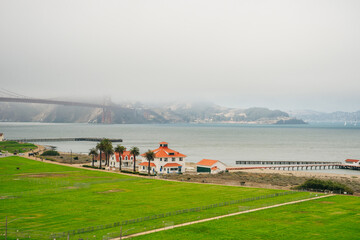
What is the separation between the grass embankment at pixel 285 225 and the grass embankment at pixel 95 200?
2883mm

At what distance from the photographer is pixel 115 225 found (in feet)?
117

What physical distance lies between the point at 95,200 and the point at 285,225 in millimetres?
24326

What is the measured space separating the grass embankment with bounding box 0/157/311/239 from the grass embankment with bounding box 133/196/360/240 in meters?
2.88

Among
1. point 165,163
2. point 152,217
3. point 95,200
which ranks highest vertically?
point 165,163

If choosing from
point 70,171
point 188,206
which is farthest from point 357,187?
point 70,171

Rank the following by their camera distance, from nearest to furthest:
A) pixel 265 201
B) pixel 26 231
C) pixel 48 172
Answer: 1. pixel 26 231
2. pixel 265 201
3. pixel 48 172

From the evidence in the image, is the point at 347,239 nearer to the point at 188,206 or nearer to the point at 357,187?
the point at 188,206

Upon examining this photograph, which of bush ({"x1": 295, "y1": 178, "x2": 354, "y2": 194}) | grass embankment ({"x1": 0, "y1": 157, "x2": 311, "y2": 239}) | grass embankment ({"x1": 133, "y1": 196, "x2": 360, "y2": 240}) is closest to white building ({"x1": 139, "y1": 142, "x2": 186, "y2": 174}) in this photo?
grass embankment ({"x1": 0, "y1": 157, "x2": 311, "y2": 239})

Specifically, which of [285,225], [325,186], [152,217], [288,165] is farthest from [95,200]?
[288,165]

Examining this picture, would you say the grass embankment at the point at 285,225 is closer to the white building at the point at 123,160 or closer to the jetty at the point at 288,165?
the white building at the point at 123,160

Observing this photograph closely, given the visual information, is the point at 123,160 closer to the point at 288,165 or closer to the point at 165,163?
the point at 165,163

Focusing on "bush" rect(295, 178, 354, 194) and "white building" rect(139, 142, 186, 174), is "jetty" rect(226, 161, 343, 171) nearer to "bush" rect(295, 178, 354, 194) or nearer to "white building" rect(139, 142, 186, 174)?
"white building" rect(139, 142, 186, 174)

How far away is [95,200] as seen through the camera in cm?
4812

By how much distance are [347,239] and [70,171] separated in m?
59.7
